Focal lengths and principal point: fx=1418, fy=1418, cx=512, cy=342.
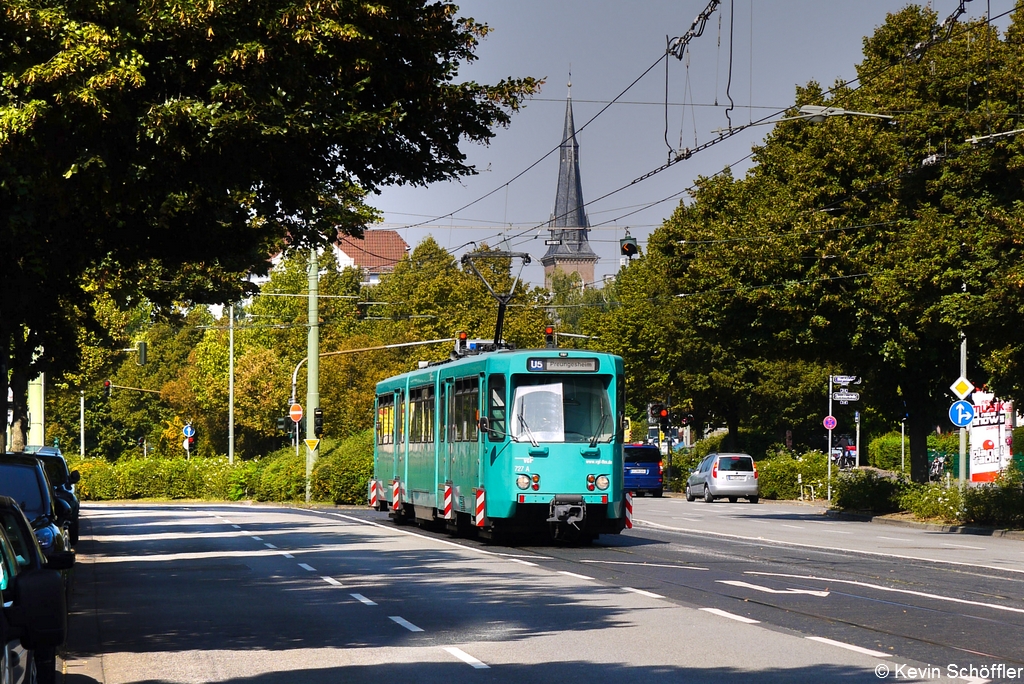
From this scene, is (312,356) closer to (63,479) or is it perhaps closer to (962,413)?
(63,479)

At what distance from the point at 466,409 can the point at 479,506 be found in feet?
6.56

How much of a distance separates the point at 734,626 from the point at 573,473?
10953 mm

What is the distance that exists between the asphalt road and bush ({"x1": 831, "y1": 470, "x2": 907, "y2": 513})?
9803 millimetres

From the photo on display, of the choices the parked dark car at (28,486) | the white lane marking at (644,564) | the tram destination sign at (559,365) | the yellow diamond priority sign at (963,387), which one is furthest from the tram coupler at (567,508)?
the yellow diamond priority sign at (963,387)

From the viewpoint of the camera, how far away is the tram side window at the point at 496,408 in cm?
2370

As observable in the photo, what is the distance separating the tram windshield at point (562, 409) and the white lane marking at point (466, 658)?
40.1 feet

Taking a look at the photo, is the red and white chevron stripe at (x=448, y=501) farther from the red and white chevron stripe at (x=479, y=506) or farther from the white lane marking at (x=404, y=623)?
the white lane marking at (x=404, y=623)

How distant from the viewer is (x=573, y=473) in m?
23.5

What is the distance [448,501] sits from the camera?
26781 millimetres

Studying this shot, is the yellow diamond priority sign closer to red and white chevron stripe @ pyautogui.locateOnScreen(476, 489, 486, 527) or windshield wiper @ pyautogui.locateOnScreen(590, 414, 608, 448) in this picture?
windshield wiper @ pyautogui.locateOnScreen(590, 414, 608, 448)

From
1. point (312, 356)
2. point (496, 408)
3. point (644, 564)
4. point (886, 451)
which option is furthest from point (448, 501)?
point (886, 451)

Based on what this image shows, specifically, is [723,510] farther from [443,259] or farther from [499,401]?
[443,259]

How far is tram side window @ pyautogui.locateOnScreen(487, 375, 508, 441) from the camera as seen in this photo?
23703mm

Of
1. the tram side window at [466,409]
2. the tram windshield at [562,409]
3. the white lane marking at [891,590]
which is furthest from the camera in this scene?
the tram side window at [466,409]
